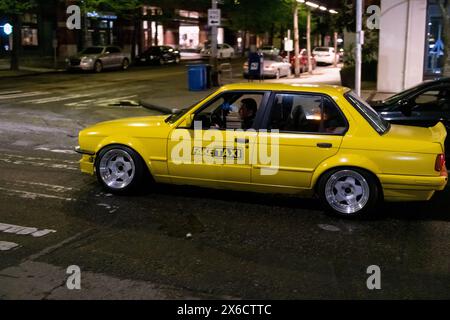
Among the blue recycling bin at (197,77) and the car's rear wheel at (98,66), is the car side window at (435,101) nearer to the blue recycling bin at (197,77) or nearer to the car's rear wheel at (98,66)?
the blue recycling bin at (197,77)

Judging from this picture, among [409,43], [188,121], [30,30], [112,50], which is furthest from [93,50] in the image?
[188,121]

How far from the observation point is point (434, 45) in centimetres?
1978

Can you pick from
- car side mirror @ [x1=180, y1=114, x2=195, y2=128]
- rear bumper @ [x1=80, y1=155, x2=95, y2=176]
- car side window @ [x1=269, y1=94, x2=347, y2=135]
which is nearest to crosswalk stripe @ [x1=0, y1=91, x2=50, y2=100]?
rear bumper @ [x1=80, y1=155, x2=95, y2=176]

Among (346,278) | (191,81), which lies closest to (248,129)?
(346,278)

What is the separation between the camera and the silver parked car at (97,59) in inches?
1304

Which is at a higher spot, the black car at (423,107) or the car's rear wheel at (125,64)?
the car's rear wheel at (125,64)

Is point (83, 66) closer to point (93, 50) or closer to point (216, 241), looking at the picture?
point (93, 50)

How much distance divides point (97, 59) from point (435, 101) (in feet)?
88.0

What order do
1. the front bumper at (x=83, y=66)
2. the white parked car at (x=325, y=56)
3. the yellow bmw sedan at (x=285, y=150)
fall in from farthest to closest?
the white parked car at (x=325, y=56)
the front bumper at (x=83, y=66)
the yellow bmw sedan at (x=285, y=150)

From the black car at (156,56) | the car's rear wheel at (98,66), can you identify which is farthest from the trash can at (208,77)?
the black car at (156,56)

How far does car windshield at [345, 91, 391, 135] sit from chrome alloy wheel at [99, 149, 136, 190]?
2753 mm

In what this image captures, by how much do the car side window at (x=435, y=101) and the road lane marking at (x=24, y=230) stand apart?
613 centimetres

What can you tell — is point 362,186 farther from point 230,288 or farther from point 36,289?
point 36,289

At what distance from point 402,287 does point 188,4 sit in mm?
47123
